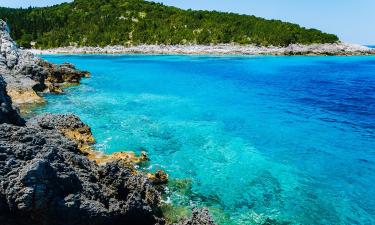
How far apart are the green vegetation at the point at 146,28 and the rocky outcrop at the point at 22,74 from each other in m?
86.5

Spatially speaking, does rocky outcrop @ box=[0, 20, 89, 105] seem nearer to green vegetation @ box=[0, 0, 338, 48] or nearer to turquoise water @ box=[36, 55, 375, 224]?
turquoise water @ box=[36, 55, 375, 224]

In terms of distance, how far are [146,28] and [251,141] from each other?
420ft

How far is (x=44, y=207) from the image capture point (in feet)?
37.5

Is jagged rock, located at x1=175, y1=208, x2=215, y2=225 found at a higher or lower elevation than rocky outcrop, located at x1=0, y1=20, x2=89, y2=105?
lower

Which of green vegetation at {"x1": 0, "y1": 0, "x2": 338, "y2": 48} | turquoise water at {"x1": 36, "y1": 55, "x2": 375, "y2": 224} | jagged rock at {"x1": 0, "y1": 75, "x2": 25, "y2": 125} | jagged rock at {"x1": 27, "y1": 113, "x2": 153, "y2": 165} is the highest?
green vegetation at {"x1": 0, "y1": 0, "x2": 338, "y2": 48}

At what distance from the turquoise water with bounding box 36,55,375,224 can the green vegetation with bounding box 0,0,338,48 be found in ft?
272

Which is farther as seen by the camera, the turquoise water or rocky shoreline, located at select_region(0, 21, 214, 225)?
the turquoise water

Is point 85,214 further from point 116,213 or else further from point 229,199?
point 229,199

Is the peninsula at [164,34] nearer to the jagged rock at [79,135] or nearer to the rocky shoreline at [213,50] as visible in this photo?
the rocky shoreline at [213,50]

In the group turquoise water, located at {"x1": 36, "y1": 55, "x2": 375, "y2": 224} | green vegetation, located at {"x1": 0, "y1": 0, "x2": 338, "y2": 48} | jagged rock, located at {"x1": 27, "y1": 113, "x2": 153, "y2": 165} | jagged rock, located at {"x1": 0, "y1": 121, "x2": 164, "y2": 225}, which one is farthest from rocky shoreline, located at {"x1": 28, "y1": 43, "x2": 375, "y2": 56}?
jagged rock, located at {"x1": 0, "y1": 121, "x2": 164, "y2": 225}

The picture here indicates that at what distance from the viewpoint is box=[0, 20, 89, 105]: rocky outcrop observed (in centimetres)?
3712

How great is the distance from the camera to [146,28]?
14825 cm

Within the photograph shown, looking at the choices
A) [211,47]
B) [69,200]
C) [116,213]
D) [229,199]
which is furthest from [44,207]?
[211,47]

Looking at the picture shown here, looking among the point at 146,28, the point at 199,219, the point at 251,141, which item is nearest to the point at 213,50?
the point at 146,28
